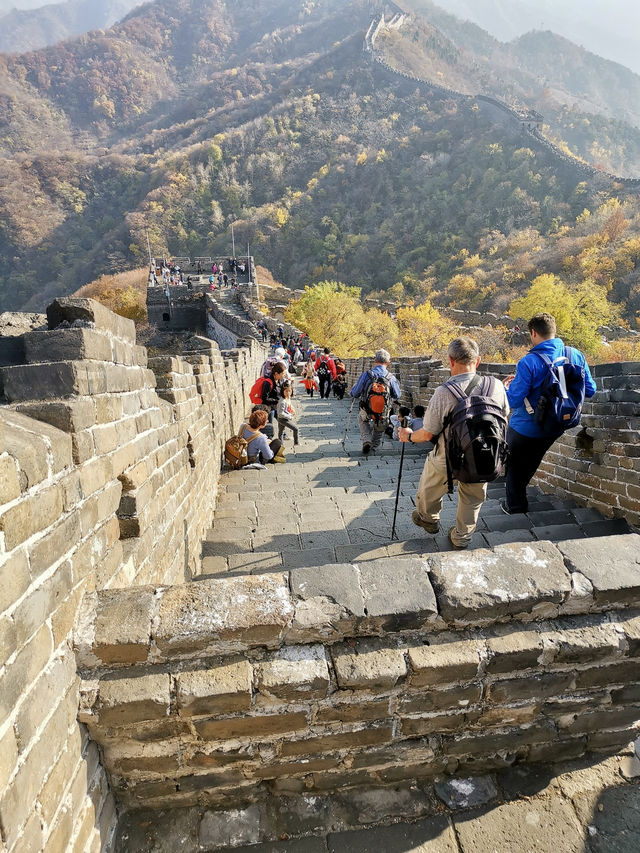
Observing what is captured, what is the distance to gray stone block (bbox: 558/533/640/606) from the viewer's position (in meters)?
2.14

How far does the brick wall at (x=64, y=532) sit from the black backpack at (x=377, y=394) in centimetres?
451

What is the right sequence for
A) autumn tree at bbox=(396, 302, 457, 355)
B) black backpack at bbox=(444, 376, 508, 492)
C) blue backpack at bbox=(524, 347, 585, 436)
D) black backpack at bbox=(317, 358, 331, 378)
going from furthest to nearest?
autumn tree at bbox=(396, 302, 457, 355) → black backpack at bbox=(317, 358, 331, 378) → blue backpack at bbox=(524, 347, 585, 436) → black backpack at bbox=(444, 376, 508, 492)

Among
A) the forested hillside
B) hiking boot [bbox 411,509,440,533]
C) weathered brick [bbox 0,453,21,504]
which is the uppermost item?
the forested hillside

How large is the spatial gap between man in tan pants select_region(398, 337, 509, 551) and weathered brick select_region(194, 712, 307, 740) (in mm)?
2120

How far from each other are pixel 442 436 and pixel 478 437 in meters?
0.48

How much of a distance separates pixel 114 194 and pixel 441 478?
4106 inches

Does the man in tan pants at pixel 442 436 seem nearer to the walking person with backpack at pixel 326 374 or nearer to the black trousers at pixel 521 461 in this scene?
the black trousers at pixel 521 461

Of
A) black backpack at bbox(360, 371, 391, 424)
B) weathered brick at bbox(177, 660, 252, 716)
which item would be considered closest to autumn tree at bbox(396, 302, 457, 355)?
black backpack at bbox(360, 371, 391, 424)

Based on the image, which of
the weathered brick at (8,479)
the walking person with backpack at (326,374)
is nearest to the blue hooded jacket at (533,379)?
the weathered brick at (8,479)

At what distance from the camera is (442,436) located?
138 inches

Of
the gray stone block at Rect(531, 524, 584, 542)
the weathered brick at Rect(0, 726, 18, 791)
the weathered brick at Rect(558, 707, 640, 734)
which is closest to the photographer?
the weathered brick at Rect(0, 726, 18, 791)

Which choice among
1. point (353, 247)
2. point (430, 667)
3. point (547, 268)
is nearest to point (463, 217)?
point (353, 247)

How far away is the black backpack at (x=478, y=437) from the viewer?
3051 mm

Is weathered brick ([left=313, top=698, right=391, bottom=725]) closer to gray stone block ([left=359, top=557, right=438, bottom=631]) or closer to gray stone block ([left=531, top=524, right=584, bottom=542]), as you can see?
gray stone block ([left=359, top=557, right=438, bottom=631])
